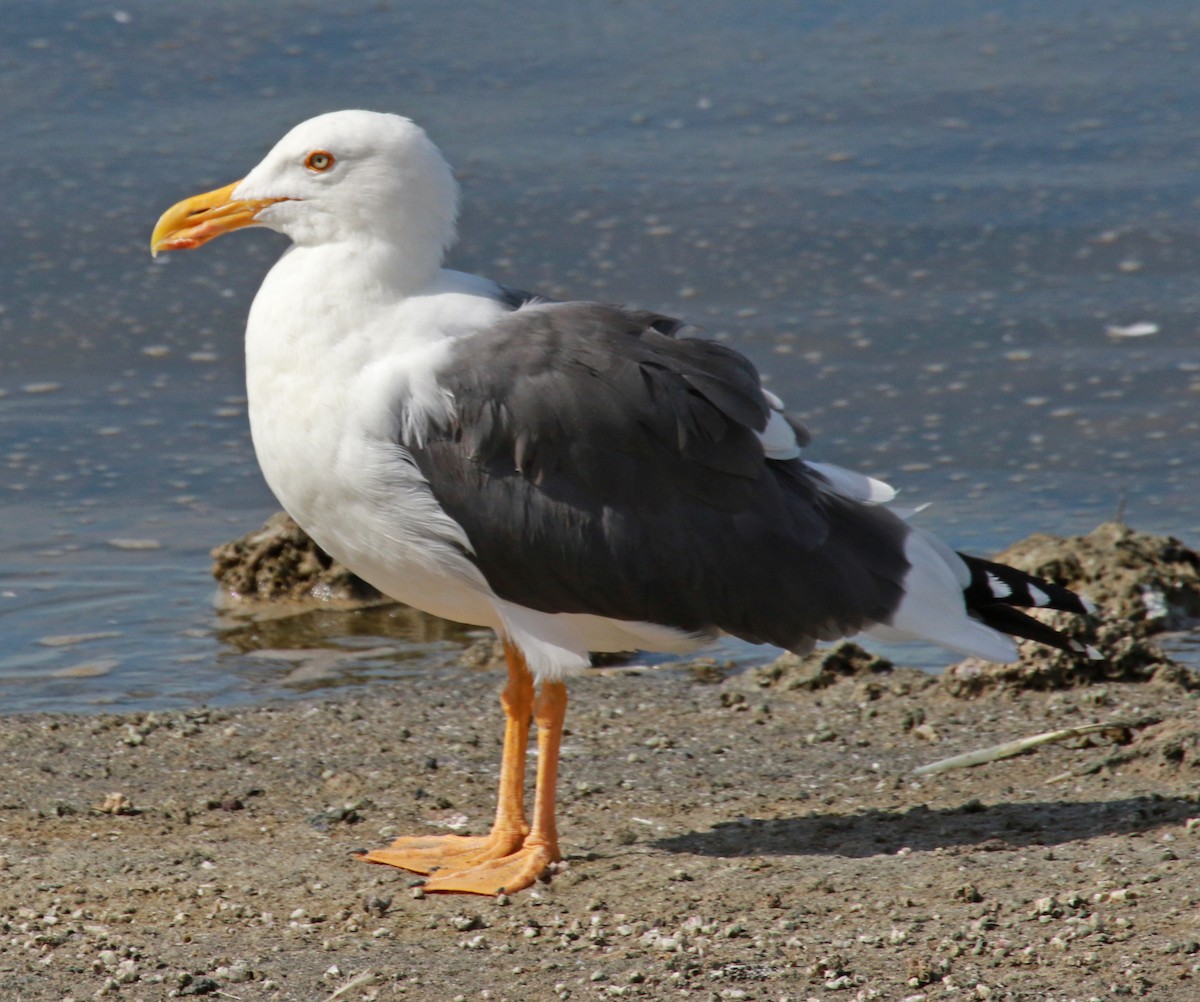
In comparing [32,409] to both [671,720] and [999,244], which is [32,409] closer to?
[671,720]

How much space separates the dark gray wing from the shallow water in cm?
222

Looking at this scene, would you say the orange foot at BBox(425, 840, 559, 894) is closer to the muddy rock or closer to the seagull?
the seagull

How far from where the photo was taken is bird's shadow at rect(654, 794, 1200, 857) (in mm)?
5125

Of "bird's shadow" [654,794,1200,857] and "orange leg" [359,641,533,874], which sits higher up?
"orange leg" [359,641,533,874]

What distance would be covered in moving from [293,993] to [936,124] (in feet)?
35.7

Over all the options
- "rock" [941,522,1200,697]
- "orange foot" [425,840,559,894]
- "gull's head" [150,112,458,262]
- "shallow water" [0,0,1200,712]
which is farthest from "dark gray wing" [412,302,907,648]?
"shallow water" [0,0,1200,712]

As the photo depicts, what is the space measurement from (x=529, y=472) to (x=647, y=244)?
7.25 m

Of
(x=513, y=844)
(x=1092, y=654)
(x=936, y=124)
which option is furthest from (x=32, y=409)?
(x=936, y=124)

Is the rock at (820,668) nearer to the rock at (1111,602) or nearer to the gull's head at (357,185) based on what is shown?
the rock at (1111,602)

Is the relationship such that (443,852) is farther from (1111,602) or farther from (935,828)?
(1111,602)

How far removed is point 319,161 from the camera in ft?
17.0

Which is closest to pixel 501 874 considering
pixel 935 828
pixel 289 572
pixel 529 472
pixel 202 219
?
pixel 529 472

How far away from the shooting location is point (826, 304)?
11.2 m

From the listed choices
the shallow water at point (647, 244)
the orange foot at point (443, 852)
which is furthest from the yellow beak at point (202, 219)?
the shallow water at point (647, 244)
